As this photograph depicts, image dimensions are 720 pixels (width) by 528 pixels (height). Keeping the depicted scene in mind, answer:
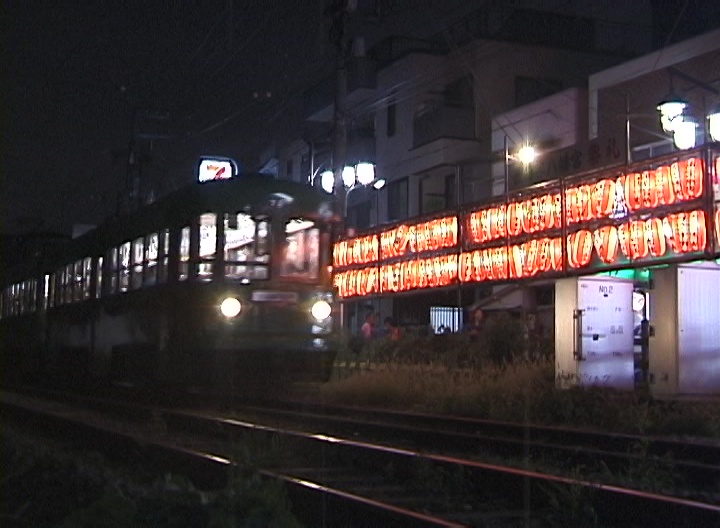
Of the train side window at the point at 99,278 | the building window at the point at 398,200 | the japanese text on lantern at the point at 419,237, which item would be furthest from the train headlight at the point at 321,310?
the building window at the point at 398,200

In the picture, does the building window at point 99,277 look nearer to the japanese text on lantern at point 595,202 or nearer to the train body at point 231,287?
the train body at point 231,287

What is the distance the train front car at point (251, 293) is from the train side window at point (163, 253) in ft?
1.32

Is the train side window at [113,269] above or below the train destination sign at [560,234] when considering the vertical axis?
below

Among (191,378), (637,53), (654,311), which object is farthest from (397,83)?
(191,378)

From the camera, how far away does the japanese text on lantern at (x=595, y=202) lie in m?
15.0

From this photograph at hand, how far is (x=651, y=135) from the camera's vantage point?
79.1 ft

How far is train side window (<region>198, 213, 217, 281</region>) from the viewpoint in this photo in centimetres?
1480

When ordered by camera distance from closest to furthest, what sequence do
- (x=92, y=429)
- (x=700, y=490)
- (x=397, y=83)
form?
(x=700, y=490) < (x=92, y=429) < (x=397, y=83)

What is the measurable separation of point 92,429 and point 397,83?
80.1 feet

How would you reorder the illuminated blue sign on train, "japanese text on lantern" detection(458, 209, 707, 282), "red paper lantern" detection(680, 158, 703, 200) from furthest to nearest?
the illuminated blue sign on train → "japanese text on lantern" detection(458, 209, 707, 282) → "red paper lantern" detection(680, 158, 703, 200)

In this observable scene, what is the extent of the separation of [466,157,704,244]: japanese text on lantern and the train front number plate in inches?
197

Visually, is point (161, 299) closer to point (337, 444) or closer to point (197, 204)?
point (197, 204)

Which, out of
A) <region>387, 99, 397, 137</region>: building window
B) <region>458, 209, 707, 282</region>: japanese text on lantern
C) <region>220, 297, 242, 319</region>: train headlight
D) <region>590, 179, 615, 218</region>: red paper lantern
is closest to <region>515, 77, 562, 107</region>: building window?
<region>387, 99, 397, 137</region>: building window

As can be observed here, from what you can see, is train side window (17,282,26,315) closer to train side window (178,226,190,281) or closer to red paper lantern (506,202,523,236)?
train side window (178,226,190,281)
